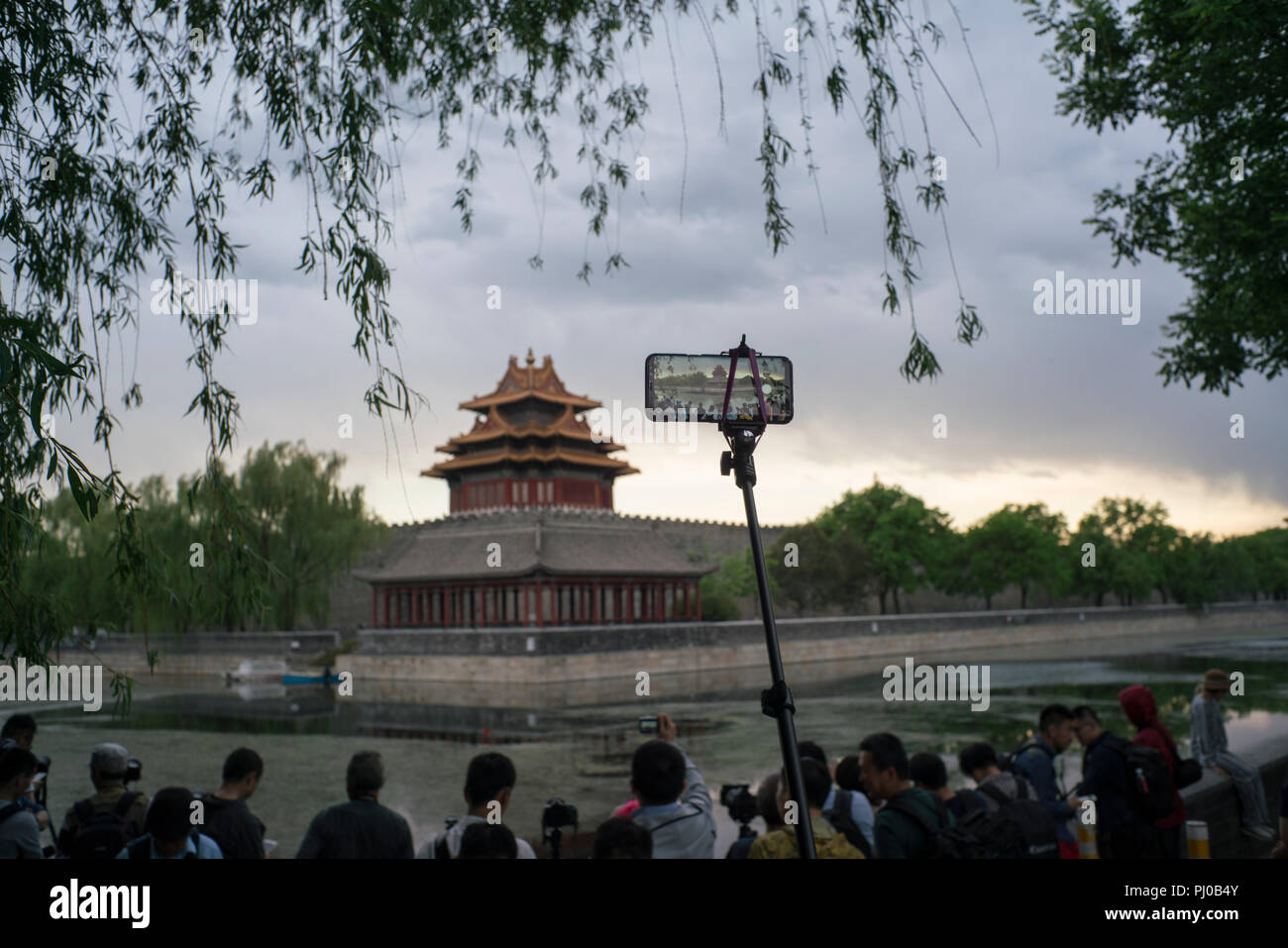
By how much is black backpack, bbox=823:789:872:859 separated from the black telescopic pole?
0.92 metres

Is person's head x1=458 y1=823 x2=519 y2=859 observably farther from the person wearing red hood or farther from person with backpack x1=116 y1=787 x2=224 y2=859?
the person wearing red hood

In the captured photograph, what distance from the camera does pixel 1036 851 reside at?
12.5 ft

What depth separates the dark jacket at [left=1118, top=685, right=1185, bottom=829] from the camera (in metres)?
4.28

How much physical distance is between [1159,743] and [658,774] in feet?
8.20

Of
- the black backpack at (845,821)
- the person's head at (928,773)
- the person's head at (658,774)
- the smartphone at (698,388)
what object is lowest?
the black backpack at (845,821)

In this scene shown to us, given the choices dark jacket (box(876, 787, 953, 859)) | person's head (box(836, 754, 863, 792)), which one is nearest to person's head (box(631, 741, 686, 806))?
dark jacket (box(876, 787, 953, 859))

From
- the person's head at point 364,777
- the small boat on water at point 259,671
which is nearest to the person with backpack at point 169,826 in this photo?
the person's head at point 364,777

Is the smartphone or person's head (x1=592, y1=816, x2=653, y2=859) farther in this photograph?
person's head (x1=592, y1=816, x2=653, y2=859)

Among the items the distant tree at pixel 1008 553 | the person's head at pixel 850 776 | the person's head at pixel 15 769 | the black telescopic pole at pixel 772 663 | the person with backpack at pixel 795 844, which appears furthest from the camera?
the distant tree at pixel 1008 553

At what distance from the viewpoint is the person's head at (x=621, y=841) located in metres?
2.83

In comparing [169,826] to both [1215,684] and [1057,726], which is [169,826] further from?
[1215,684]

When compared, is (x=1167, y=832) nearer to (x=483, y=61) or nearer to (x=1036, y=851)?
(x=1036, y=851)

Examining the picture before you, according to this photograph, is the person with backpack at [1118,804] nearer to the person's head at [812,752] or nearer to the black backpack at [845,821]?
the person's head at [812,752]

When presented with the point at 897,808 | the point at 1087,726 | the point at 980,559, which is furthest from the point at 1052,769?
the point at 980,559
